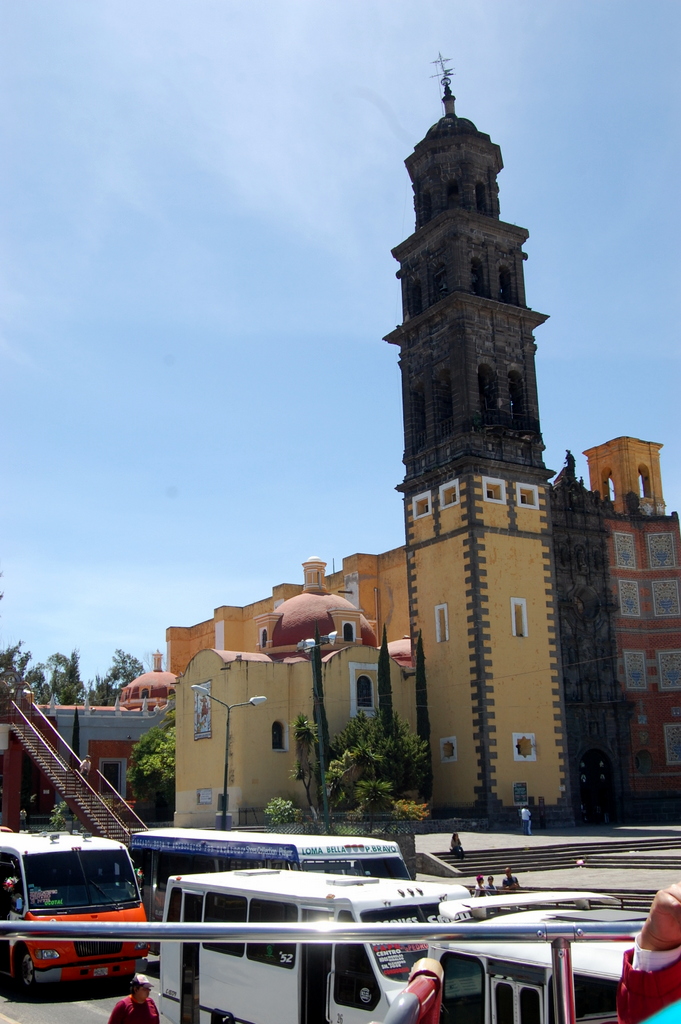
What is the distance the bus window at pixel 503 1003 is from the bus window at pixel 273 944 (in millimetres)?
2738

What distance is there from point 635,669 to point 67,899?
35.2m

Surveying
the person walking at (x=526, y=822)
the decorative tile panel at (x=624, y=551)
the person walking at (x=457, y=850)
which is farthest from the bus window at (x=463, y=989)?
the decorative tile panel at (x=624, y=551)

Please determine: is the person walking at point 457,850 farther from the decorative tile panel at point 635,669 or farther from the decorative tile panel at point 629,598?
the decorative tile panel at point 629,598

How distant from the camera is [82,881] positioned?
51.4 feet

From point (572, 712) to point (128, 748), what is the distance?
29.9 metres

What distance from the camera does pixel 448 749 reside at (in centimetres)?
3909

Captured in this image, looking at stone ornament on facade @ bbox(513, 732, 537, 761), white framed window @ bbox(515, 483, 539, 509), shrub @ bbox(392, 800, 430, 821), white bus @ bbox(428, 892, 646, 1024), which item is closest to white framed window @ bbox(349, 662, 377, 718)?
stone ornament on facade @ bbox(513, 732, 537, 761)

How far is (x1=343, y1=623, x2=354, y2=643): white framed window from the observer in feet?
154

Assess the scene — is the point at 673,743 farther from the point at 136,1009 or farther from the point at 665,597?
the point at 136,1009

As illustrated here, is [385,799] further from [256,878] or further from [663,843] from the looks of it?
[256,878]

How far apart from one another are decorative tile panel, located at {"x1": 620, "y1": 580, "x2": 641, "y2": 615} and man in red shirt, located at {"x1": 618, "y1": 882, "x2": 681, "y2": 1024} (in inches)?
1747

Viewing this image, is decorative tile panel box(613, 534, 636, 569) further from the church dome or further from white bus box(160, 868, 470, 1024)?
white bus box(160, 868, 470, 1024)

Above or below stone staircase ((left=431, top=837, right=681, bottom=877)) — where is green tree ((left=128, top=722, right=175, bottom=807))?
above

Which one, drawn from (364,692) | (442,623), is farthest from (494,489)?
(364,692)
